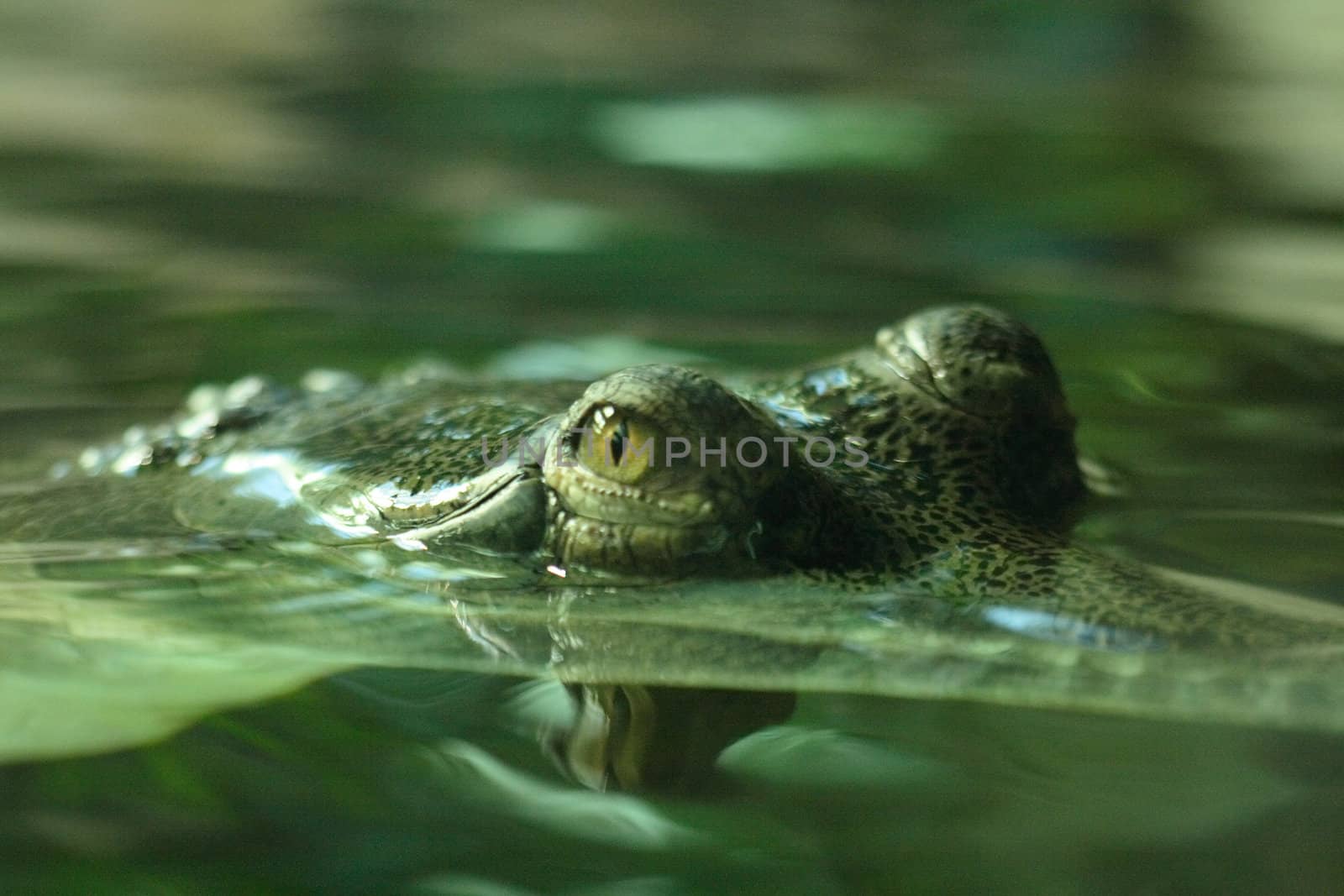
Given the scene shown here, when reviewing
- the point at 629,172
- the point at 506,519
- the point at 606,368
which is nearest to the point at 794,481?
the point at 506,519

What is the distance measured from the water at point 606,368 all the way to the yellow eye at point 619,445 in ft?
0.66

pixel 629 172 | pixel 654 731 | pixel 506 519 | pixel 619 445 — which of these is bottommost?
pixel 654 731

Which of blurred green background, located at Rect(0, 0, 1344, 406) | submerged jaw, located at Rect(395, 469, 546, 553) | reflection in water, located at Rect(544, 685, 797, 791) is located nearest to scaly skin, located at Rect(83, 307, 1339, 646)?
submerged jaw, located at Rect(395, 469, 546, 553)

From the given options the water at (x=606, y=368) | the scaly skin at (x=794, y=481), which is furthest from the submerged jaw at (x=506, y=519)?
the water at (x=606, y=368)

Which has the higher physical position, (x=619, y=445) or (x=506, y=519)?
(x=619, y=445)

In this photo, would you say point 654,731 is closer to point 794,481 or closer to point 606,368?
point 794,481

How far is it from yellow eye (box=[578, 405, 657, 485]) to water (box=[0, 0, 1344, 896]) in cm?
20

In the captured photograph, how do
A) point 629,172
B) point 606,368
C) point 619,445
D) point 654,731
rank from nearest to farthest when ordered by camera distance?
point 654,731, point 619,445, point 606,368, point 629,172

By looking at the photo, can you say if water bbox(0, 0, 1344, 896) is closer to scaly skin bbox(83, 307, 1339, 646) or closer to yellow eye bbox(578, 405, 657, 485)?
scaly skin bbox(83, 307, 1339, 646)

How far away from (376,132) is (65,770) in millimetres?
5485

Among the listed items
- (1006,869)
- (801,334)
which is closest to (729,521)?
(1006,869)

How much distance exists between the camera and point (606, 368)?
162 inches

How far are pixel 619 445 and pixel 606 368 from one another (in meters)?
1.81

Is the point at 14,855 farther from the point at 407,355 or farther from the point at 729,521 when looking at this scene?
the point at 407,355
